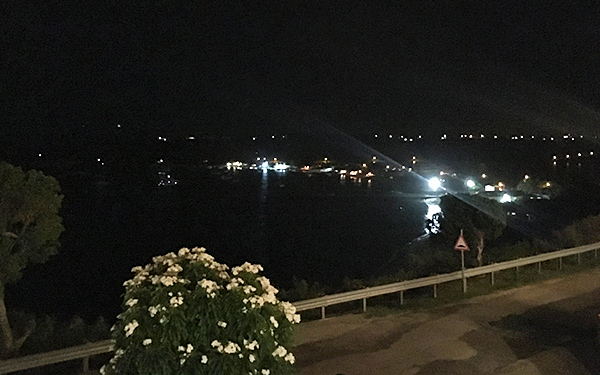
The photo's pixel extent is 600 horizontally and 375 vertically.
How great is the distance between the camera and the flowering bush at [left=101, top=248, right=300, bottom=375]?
5371 millimetres

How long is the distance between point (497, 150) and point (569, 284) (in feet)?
378

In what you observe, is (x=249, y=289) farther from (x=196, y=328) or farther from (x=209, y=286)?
(x=196, y=328)

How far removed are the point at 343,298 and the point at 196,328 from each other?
28.1ft

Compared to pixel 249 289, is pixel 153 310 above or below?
below

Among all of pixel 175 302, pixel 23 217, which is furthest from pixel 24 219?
pixel 175 302

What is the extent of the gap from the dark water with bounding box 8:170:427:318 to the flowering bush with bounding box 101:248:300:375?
1918 cm

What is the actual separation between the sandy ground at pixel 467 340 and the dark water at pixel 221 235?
13.5m

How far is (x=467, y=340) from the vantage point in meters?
12.0

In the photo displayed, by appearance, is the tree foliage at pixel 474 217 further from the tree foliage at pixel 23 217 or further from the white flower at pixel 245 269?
the white flower at pixel 245 269

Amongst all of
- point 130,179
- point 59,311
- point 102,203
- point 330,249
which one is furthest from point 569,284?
point 130,179

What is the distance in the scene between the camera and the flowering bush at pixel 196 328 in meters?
5.37

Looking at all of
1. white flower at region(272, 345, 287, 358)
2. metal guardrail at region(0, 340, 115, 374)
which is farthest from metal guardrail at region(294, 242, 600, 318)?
white flower at region(272, 345, 287, 358)

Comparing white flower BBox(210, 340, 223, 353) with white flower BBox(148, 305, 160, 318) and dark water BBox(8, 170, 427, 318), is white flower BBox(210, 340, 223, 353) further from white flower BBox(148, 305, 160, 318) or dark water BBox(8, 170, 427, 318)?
dark water BBox(8, 170, 427, 318)

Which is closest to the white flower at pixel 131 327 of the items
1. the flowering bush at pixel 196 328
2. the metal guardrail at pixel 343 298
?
the flowering bush at pixel 196 328
